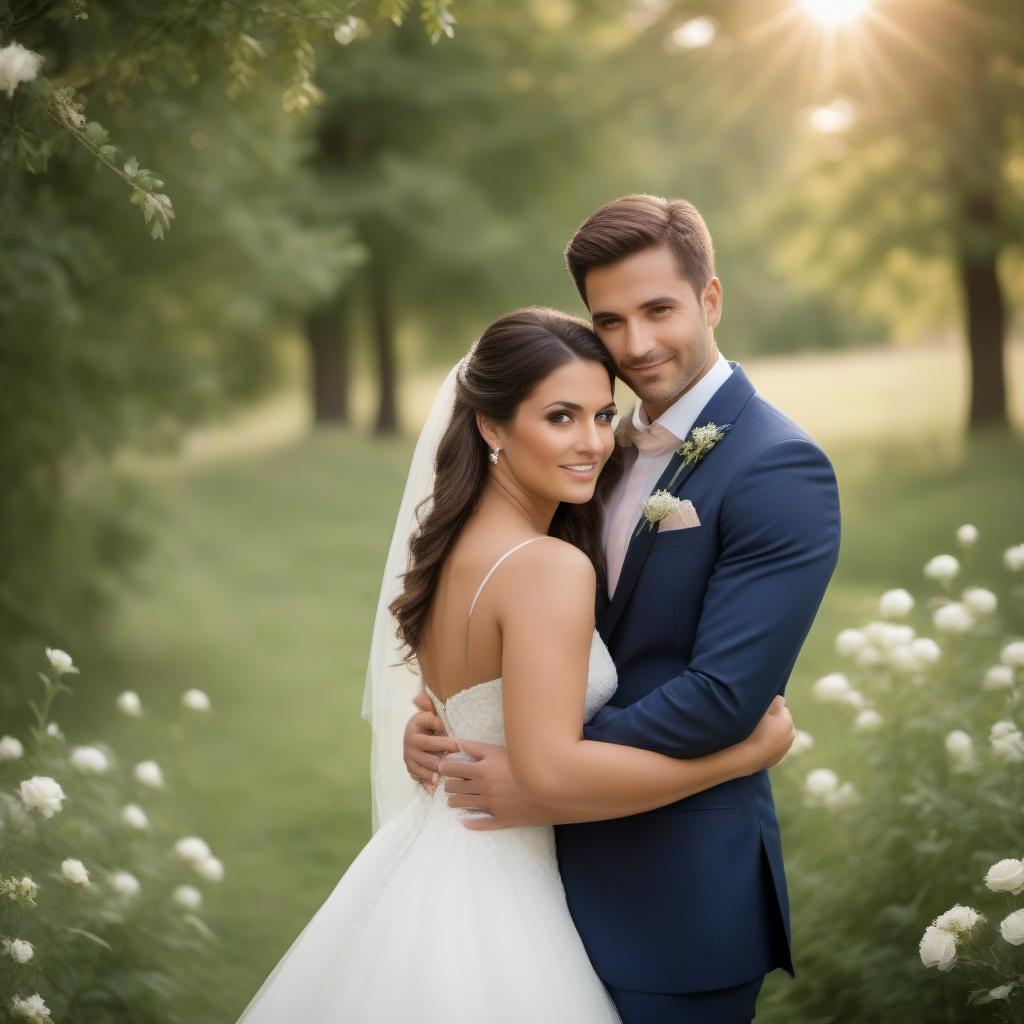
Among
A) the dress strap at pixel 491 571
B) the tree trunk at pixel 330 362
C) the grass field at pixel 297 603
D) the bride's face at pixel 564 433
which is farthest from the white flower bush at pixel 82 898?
the tree trunk at pixel 330 362

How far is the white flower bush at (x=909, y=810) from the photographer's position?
449cm

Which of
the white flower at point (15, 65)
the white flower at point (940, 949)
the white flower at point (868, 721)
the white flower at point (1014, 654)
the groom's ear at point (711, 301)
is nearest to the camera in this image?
the white flower at point (15, 65)

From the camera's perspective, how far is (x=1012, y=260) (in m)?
17.1

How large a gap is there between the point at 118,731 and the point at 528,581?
7063 mm

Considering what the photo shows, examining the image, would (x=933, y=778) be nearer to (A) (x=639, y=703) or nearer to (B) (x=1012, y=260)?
(A) (x=639, y=703)

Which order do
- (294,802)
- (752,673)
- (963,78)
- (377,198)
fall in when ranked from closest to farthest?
(752,673) → (294,802) → (963,78) → (377,198)

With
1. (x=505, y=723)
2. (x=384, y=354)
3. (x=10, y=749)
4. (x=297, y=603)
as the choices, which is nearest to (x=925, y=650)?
(x=505, y=723)

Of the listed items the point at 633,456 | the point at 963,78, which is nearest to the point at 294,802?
the point at 633,456

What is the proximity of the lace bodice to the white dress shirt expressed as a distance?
31 centimetres

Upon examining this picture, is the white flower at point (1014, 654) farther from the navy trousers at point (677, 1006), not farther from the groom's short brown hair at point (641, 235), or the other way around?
the groom's short brown hair at point (641, 235)

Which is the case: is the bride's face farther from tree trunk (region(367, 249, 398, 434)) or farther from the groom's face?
tree trunk (region(367, 249, 398, 434))

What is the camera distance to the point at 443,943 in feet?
10.4

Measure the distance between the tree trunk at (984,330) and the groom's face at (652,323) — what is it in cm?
1382

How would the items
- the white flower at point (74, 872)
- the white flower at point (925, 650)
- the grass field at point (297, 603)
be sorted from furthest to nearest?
1. the grass field at point (297, 603)
2. the white flower at point (925, 650)
3. the white flower at point (74, 872)
